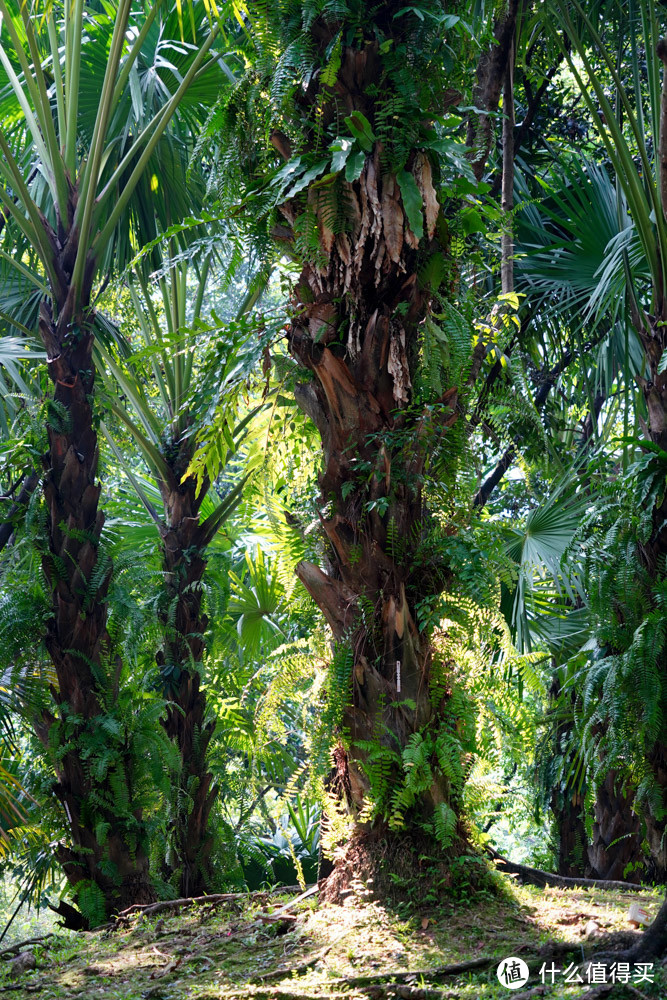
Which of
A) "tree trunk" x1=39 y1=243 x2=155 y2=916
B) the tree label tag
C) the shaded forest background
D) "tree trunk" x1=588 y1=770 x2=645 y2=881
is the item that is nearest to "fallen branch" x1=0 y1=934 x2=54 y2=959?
the shaded forest background

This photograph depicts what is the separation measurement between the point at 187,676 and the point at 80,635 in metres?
1.24

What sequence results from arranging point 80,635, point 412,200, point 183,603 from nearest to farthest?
point 412,200 < point 80,635 < point 183,603

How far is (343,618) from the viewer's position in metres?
2.91

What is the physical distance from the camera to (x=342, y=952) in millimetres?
2521

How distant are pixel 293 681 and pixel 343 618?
457 mm

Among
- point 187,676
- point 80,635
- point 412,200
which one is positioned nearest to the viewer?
point 412,200

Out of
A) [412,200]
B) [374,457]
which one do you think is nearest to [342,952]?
[374,457]

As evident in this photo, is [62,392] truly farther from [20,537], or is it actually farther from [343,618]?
[343,618]

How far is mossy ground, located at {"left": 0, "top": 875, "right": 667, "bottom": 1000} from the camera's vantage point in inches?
90.6

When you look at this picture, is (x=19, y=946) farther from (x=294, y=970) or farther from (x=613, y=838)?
(x=613, y=838)

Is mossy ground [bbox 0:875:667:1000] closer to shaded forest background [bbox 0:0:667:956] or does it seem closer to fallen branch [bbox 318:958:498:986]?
fallen branch [bbox 318:958:498:986]

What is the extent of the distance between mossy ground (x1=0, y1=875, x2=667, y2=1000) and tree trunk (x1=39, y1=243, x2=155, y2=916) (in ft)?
3.50

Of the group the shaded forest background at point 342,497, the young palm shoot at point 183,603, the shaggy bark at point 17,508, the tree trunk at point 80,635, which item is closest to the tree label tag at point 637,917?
the shaded forest background at point 342,497

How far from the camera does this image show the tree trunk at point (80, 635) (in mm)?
4262
